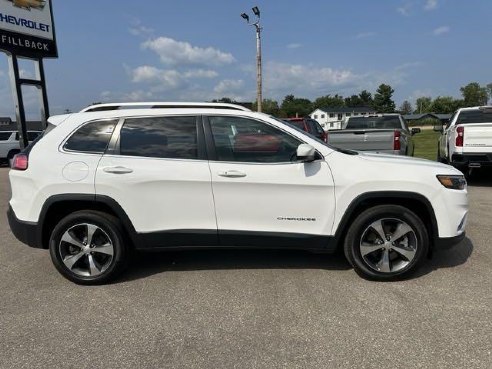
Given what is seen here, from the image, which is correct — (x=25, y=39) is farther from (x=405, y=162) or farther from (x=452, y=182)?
(x=452, y=182)

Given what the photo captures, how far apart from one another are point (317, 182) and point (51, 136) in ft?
9.12

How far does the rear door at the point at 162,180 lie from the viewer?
424cm

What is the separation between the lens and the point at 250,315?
3.69 m

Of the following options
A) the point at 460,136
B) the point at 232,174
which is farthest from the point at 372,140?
the point at 232,174

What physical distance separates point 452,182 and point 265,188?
1864 mm

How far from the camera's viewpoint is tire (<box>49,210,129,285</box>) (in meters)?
4.36

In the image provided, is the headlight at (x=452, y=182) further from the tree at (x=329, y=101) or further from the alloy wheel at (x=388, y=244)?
the tree at (x=329, y=101)

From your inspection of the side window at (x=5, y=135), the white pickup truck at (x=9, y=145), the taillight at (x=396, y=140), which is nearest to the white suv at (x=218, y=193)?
the taillight at (x=396, y=140)

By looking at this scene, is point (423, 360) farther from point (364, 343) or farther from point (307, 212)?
point (307, 212)

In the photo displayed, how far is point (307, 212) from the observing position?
167 inches

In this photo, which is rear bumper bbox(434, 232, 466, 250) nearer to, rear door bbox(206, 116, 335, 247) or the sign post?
rear door bbox(206, 116, 335, 247)

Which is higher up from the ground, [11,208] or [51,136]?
[51,136]

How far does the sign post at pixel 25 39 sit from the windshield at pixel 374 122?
33.0ft

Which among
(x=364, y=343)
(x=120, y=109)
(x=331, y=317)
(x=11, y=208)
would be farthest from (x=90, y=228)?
(x=364, y=343)
